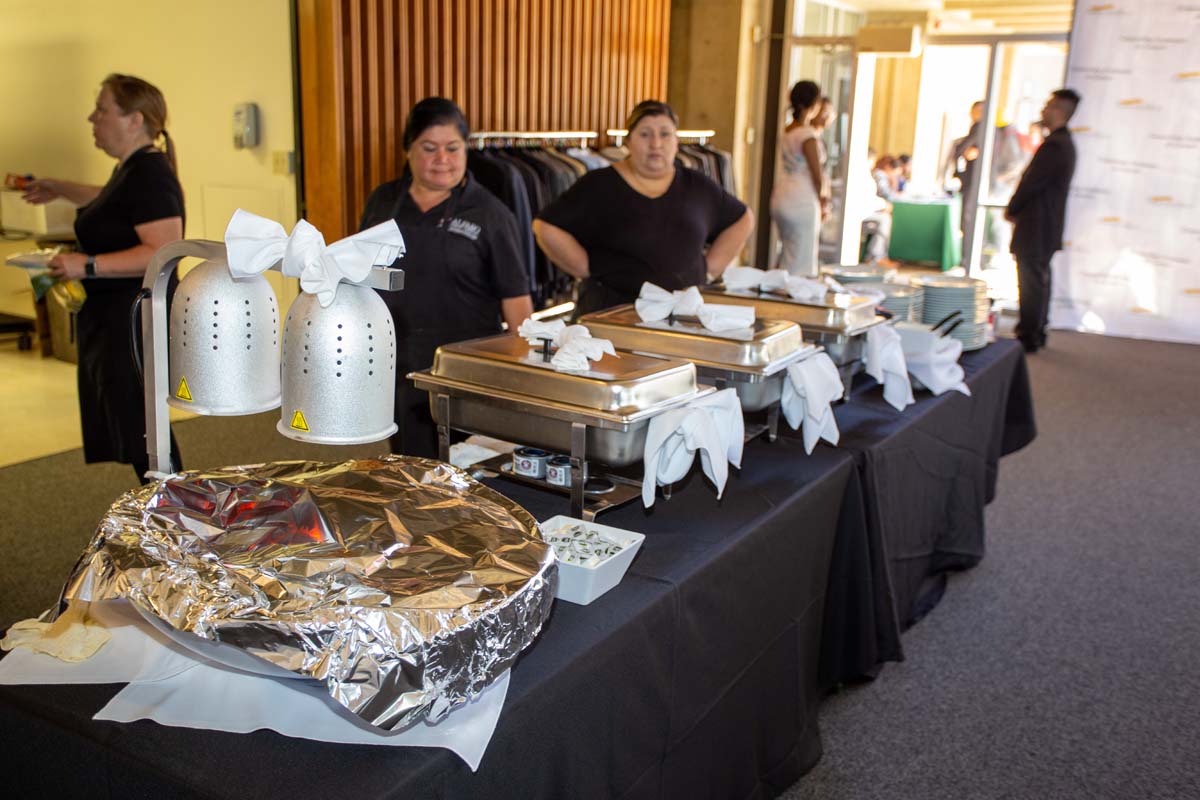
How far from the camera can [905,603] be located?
245cm

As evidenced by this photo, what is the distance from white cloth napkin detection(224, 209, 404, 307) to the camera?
2.93 feet

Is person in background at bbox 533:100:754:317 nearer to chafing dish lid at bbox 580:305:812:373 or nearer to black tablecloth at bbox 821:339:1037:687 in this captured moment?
black tablecloth at bbox 821:339:1037:687

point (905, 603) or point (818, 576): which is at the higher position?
point (818, 576)

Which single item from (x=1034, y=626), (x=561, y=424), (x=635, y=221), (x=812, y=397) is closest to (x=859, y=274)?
(x=635, y=221)

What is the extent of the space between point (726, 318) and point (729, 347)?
0.09 metres

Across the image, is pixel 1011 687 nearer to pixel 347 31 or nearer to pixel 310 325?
pixel 310 325

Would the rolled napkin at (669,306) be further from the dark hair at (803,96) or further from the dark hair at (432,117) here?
the dark hair at (803,96)

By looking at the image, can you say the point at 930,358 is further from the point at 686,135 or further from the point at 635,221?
the point at 686,135

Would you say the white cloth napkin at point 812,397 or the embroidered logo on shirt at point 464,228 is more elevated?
the embroidered logo on shirt at point 464,228

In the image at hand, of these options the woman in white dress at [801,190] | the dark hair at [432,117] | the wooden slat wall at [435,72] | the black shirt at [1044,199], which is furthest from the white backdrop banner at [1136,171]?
the dark hair at [432,117]

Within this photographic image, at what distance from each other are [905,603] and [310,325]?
191 cm

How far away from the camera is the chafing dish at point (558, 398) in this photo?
1.45 meters

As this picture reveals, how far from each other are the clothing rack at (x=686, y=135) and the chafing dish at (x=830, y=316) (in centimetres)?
324

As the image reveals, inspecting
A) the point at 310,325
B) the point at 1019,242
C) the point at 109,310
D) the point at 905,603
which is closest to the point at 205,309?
the point at 310,325
